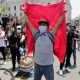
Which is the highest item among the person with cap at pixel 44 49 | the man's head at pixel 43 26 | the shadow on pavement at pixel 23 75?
the man's head at pixel 43 26

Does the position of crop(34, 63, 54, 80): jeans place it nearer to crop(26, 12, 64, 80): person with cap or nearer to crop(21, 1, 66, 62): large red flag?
crop(26, 12, 64, 80): person with cap

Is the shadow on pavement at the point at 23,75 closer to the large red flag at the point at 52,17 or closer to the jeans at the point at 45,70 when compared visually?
the large red flag at the point at 52,17

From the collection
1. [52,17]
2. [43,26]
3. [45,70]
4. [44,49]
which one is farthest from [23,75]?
[43,26]

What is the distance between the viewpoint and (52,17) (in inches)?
300

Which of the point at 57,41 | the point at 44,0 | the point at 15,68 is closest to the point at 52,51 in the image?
the point at 57,41

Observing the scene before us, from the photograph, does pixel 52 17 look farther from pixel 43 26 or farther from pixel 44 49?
pixel 44 49

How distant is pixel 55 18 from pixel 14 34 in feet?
14.1

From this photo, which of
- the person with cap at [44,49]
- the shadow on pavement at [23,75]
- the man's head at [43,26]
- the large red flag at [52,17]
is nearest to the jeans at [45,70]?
the person with cap at [44,49]

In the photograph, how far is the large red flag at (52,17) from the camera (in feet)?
23.2

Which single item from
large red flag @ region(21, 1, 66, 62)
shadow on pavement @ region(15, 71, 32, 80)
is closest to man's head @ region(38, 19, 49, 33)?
large red flag @ region(21, 1, 66, 62)

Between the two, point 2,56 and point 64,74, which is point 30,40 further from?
point 2,56

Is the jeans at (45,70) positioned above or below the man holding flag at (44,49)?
below

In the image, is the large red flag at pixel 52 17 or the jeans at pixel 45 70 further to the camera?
the large red flag at pixel 52 17

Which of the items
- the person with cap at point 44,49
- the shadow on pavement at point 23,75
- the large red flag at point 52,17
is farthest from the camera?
the shadow on pavement at point 23,75
